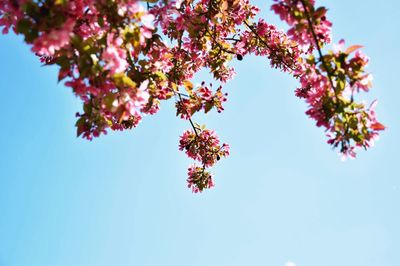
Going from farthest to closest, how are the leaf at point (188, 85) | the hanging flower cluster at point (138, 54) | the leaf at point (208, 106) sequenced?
1. the leaf at point (208, 106)
2. the leaf at point (188, 85)
3. the hanging flower cluster at point (138, 54)

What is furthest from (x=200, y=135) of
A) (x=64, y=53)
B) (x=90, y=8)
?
(x=64, y=53)

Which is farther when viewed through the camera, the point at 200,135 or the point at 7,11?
the point at 200,135

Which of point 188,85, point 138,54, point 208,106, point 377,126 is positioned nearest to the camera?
point 377,126

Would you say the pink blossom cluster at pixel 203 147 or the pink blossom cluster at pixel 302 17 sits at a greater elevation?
the pink blossom cluster at pixel 203 147

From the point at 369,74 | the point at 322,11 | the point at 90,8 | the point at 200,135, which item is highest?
the point at 200,135

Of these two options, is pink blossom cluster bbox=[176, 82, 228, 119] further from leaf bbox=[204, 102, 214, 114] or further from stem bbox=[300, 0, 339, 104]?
stem bbox=[300, 0, 339, 104]

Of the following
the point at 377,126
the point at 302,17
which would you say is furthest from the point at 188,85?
the point at 377,126

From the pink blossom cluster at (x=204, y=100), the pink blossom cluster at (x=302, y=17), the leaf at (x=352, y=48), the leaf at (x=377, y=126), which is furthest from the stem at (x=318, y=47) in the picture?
the pink blossom cluster at (x=204, y=100)

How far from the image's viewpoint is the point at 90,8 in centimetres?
323

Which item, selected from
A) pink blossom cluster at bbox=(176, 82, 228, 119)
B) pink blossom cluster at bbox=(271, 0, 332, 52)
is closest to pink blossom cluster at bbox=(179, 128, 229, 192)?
pink blossom cluster at bbox=(176, 82, 228, 119)

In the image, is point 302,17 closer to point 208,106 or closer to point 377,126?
point 377,126

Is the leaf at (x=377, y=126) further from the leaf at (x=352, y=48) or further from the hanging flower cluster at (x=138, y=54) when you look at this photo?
the leaf at (x=352, y=48)

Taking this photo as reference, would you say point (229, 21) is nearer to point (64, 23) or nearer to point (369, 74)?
point (369, 74)

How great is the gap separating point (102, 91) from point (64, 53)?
1.20 feet
